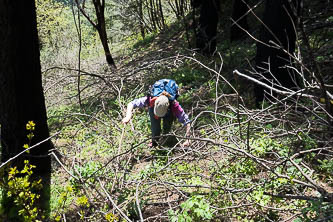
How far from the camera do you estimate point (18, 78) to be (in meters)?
3.31

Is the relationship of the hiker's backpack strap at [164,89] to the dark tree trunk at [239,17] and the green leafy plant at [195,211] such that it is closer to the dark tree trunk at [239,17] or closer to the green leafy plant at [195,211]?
the green leafy plant at [195,211]

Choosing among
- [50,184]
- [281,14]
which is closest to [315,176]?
[281,14]

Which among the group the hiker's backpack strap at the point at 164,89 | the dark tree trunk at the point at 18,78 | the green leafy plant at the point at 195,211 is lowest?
the green leafy plant at the point at 195,211

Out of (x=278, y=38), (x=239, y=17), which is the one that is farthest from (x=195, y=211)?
(x=239, y=17)

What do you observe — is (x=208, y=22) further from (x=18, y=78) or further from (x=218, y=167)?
(x=218, y=167)

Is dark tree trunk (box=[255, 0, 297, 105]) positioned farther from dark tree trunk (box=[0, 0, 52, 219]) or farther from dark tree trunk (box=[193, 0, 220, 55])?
dark tree trunk (box=[193, 0, 220, 55])

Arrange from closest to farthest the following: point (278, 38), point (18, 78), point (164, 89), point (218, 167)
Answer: point (218, 167) < point (18, 78) < point (164, 89) < point (278, 38)

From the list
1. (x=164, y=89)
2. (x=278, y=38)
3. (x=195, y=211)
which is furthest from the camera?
(x=278, y=38)

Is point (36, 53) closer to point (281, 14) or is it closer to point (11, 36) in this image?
point (11, 36)

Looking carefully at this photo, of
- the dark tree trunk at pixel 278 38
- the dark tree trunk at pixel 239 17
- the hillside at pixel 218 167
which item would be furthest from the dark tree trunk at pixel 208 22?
the dark tree trunk at pixel 278 38

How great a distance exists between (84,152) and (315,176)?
3268 mm

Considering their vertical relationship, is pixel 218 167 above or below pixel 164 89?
below

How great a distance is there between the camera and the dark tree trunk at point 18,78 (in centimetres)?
315

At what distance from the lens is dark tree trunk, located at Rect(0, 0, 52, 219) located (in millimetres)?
3146
